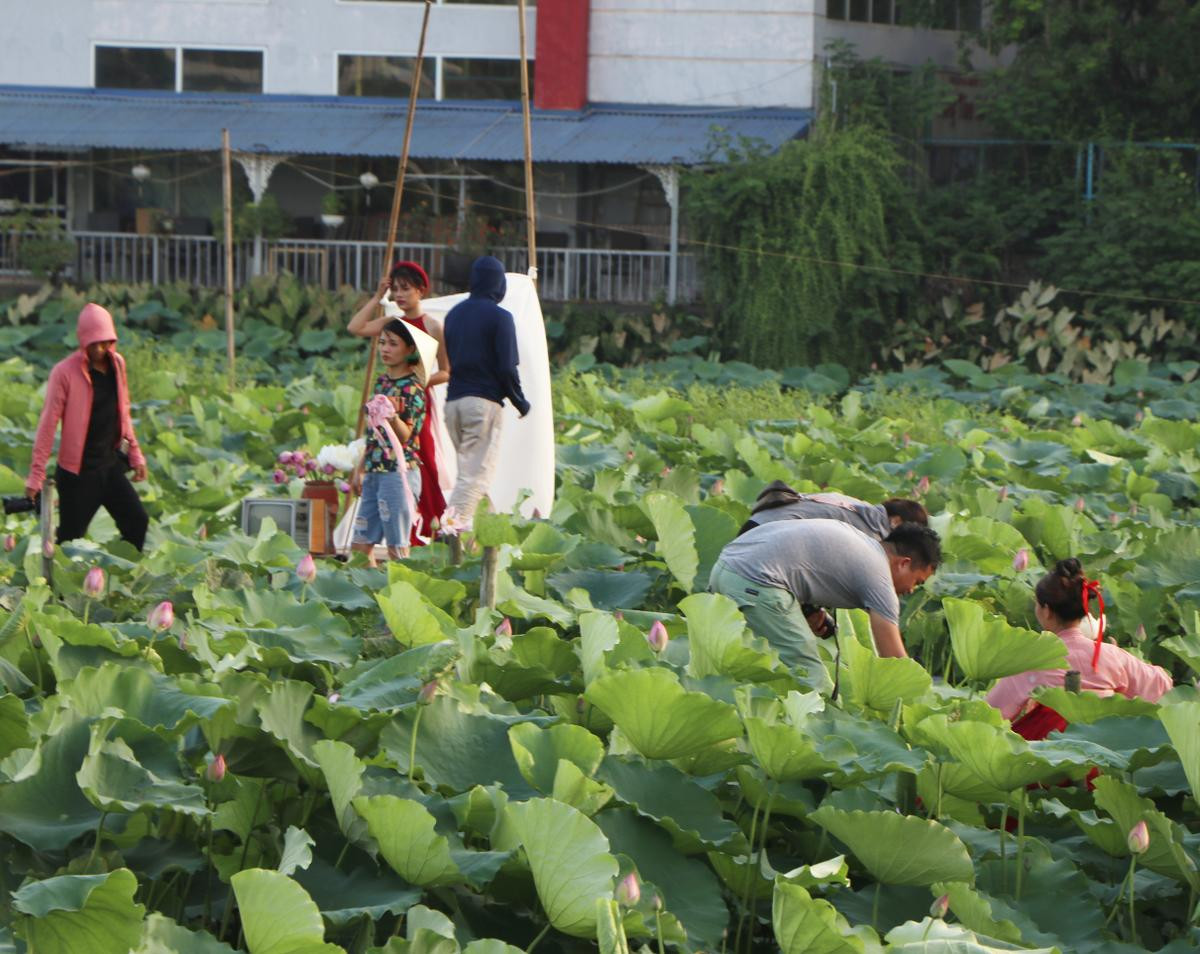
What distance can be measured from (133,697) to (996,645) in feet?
5.84

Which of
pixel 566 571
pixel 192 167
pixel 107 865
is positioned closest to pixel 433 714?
pixel 107 865

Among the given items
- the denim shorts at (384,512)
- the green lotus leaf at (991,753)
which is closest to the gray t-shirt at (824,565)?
the green lotus leaf at (991,753)

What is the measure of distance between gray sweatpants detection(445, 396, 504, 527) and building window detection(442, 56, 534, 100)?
15.4 m

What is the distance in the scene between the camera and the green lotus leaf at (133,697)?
3.45 m

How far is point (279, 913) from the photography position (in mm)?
2756

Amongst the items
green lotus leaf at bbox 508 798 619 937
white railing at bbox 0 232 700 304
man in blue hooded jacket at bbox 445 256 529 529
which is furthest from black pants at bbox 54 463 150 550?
white railing at bbox 0 232 700 304

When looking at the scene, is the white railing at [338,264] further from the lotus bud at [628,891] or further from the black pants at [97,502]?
the lotus bud at [628,891]

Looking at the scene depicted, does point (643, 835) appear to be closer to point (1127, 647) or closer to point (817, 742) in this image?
point (817, 742)

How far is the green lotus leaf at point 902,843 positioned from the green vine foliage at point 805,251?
14.9 metres

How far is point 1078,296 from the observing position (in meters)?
18.9

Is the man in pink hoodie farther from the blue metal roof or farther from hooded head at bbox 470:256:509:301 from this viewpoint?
the blue metal roof

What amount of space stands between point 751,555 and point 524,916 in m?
1.74

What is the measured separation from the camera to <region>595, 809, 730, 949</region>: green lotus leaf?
125 inches

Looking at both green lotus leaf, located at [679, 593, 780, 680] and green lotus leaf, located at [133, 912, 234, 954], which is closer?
green lotus leaf, located at [133, 912, 234, 954]
